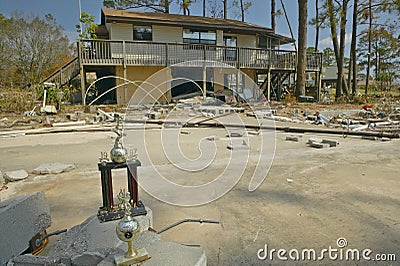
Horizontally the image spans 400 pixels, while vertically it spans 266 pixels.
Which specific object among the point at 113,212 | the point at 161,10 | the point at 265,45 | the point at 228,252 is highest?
the point at 161,10

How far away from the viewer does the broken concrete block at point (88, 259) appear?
5.08 ft

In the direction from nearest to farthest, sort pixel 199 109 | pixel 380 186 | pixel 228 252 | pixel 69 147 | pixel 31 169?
pixel 228 252 < pixel 380 186 < pixel 31 169 < pixel 69 147 < pixel 199 109

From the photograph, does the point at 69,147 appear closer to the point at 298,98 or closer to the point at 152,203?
the point at 152,203

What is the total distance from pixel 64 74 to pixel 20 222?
14.0 metres

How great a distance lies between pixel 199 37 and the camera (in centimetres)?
1888

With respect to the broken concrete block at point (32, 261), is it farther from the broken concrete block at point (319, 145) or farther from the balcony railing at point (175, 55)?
the balcony railing at point (175, 55)

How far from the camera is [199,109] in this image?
570 inches

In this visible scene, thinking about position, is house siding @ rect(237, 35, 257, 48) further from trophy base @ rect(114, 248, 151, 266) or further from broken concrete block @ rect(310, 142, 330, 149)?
trophy base @ rect(114, 248, 151, 266)

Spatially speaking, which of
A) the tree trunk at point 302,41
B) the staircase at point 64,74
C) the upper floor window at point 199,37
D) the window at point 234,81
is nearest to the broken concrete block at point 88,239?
the staircase at point 64,74

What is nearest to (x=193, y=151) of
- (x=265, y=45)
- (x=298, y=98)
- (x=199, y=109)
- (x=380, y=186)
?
(x=380, y=186)

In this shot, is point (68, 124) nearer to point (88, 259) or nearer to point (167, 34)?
point (88, 259)

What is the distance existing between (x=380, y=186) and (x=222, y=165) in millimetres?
2386

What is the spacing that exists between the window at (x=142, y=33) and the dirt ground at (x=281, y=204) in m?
13.2

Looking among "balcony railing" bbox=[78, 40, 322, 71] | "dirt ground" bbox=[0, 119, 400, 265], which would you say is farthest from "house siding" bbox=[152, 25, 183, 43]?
"dirt ground" bbox=[0, 119, 400, 265]
